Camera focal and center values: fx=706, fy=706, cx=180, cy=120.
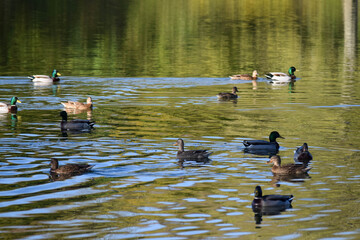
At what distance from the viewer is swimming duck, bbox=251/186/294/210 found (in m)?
17.3

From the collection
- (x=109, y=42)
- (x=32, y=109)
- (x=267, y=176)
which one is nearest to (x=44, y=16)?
(x=109, y=42)

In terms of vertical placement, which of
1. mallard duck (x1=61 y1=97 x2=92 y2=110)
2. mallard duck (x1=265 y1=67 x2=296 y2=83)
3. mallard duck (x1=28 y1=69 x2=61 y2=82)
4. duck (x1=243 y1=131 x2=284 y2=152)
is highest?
mallard duck (x1=28 y1=69 x2=61 y2=82)

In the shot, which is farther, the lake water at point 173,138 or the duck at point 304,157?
the duck at point 304,157

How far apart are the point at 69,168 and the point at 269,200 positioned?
6314mm

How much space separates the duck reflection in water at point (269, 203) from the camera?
17.3 metres

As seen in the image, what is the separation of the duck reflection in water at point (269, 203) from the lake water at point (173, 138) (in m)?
0.22

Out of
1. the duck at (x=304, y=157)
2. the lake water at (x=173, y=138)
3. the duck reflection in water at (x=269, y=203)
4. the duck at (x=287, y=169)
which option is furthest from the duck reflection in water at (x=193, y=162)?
the duck reflection in water at (x=269, y=203)

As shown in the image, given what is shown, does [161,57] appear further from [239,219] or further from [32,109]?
[239,219]

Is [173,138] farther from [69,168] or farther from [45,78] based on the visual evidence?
[45,78]

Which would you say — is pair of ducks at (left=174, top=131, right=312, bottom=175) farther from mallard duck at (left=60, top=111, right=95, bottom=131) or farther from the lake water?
mallard duck at (left=60, top=111, right=95, bottom=131)

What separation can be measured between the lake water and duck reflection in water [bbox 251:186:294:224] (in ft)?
0.73

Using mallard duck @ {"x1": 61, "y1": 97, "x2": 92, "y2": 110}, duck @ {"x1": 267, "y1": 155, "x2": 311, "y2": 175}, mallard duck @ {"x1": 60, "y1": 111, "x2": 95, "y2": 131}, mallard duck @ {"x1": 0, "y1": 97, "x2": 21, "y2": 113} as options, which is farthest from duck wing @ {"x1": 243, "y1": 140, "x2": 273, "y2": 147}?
mallard duck @ {"x1": 0, "y1": 97, "x2": 21, "y2": 113}

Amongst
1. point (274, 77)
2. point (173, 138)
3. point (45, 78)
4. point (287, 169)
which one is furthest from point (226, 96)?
point (287, 169)

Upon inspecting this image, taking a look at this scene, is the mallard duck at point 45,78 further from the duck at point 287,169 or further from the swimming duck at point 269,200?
the swimming duck at point 269,200
